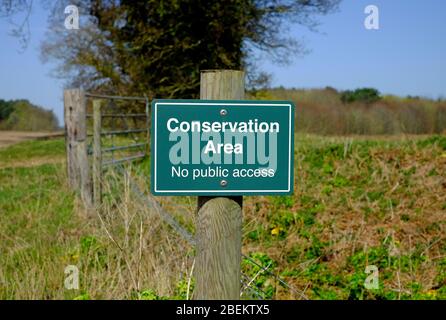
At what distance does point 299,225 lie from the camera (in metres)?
6.77

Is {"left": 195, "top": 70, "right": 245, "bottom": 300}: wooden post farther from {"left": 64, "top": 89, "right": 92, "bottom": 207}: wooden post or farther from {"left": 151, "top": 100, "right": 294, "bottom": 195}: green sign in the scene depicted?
{"left": 64, "top": 89, "right": 92, "bottom": 207}: wooden post

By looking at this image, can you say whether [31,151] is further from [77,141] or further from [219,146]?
[219,146]

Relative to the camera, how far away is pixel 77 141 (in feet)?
27.9

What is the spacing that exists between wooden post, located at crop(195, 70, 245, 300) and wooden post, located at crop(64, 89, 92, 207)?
20.1 feet

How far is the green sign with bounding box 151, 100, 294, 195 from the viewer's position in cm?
229

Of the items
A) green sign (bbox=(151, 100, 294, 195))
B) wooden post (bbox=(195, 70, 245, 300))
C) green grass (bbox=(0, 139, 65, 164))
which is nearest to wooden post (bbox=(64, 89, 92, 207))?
wooden post (bbox=(195, 70, 245, 300))

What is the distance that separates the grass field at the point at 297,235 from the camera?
429 centimetres

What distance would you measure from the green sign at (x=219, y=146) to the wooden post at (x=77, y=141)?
246 inches

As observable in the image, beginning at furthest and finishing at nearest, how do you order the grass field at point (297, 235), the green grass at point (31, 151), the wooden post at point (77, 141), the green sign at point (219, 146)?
1. the green grass at point (31, 151)
2. the wooden post at point (77, 141)
3. the grass field at point (297, 235)
4. the green sign at point (219, 146)

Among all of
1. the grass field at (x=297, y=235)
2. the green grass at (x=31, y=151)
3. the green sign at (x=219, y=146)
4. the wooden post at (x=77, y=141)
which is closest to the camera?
the green sign at (x=219, y=146)

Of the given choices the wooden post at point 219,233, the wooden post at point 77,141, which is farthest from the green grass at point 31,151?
the wooden post at point 219,233

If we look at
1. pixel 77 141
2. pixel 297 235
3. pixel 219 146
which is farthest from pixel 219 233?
pixel 77 141

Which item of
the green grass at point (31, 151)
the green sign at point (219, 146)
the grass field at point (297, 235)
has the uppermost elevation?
the green sign at point (219, 146)

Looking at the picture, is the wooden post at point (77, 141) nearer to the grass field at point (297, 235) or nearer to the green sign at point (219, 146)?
the grass field at point (297, 235)
